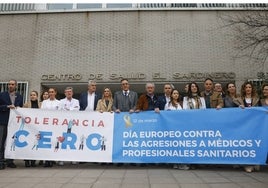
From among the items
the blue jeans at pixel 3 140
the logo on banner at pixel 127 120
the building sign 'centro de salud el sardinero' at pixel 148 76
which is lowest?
the blue jeans at pixel 3 140

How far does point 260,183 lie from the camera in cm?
457

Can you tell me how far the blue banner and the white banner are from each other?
1.12 ft

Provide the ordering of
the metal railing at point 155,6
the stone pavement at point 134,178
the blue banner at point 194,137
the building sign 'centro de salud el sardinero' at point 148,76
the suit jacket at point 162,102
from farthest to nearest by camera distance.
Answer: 1. the metal railing at point 155,6
2. the building sign 'centro de salud el sardinero' at point 148,76
3. the suit jacket at point 162,102
4. the blue banner at point 194,137
5. the stone pavement at point 134,178

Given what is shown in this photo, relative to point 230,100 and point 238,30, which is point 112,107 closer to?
point 230,100

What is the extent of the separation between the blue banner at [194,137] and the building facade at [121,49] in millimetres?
5991

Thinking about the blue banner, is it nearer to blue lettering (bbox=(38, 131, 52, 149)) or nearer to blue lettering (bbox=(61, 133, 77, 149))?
blue lettering (bbox=(61, 133, 77, 149))

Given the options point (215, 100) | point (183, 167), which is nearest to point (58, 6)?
point (215, 100)

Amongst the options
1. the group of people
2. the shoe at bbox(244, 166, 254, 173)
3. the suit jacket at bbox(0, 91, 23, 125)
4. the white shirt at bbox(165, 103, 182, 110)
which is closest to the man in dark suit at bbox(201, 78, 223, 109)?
the group of people

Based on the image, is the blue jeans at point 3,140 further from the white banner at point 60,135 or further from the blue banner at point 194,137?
the blue banner at point 194,137

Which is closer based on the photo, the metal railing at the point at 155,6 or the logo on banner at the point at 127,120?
the logo on banner at the point at 127,120

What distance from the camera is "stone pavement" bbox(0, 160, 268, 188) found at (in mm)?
4461

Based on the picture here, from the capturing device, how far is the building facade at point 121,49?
12.2 metres

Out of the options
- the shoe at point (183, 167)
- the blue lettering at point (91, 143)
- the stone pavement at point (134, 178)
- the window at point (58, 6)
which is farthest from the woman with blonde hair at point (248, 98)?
the window at point (58, 6)

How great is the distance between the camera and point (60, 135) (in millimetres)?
6488
